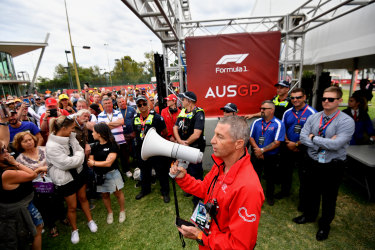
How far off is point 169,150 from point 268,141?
245 cm

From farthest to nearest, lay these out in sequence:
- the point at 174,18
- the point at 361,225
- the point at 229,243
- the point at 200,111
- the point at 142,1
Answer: the point at 174,18, the point at 142,1, the point at 200,111, the point at 361,225, the point at 229,243

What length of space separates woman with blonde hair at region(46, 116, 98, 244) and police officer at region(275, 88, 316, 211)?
382 cm

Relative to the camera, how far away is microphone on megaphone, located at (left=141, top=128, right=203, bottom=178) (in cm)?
146

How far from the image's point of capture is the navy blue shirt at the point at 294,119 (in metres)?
3.31

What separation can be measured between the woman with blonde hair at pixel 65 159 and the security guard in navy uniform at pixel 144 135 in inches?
46.5

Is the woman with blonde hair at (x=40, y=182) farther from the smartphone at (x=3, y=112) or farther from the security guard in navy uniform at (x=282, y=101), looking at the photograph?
the security guard in navy uniform at (x=282, y=101)

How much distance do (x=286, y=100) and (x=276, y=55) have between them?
161 cm

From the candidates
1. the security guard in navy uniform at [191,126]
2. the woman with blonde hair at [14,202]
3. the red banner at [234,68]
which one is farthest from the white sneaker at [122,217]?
the red banner at [234,68]

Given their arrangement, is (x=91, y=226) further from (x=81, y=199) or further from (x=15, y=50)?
(x=15, y=50)

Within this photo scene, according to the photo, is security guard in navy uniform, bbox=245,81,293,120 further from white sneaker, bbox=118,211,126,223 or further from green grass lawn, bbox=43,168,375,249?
white sneaker, bbox=118,211,126,223

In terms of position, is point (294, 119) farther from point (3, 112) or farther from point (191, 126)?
point (3, 112)

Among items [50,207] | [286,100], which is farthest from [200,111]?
[50,207]

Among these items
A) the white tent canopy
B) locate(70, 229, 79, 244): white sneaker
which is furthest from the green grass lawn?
the white tent canopy

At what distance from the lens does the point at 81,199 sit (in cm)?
298
